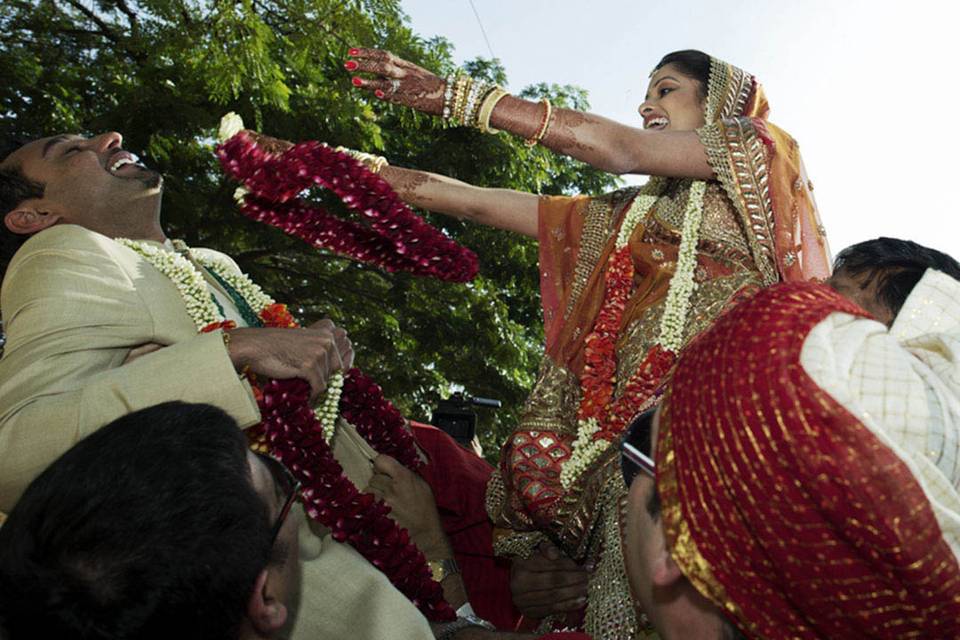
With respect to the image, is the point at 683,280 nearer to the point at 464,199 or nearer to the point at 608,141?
the point at 608,141

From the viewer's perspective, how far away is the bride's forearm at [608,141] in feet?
9.70

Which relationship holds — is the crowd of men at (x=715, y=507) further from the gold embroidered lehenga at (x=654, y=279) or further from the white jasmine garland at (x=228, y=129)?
the white jasmine garland at (x=228, y=129)

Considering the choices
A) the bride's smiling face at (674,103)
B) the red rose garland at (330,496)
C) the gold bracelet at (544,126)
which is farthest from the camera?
the bride's smiling face at (674,103)

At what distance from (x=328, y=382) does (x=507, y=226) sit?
119 cm

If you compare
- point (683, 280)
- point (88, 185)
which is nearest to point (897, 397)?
point (683, 280)

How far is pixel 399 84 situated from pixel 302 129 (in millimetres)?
4946

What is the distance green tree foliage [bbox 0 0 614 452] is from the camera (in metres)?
6.89

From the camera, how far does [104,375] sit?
2162mm

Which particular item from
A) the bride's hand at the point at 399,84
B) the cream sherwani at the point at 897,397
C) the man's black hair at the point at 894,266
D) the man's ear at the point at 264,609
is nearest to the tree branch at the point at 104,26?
the bride's hand at the point at 399,84

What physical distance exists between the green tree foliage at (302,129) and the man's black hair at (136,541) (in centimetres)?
543

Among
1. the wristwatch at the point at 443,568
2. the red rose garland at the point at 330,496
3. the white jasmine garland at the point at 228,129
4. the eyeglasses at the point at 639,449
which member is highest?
the white jasmine garland at the point at 228,129

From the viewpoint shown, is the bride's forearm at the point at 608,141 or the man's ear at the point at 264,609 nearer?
the man's ear at the point at 264,609

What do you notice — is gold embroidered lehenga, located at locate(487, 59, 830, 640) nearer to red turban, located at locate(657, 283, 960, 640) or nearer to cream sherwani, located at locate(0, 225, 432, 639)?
cream sherwani, located at locate(0, 225, 432, 639)

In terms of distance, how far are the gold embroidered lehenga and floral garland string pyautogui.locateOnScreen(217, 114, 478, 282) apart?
20.9 inches
